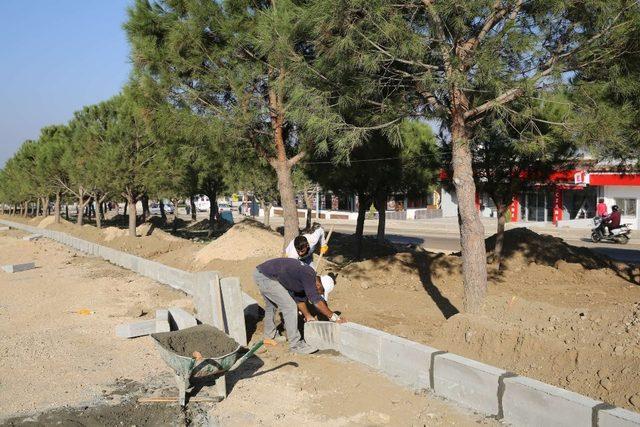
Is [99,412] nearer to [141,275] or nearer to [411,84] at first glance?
[411,84]

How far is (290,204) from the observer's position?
11.0 m

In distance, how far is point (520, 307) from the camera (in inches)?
249

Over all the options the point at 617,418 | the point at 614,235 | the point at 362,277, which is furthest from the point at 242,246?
the point at 614,235

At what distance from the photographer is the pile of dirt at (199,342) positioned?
5.45m

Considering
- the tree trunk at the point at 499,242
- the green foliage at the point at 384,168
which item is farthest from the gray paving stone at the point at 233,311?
the tree trunk at the point at 499,242

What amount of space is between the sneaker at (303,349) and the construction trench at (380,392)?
Answer: 0.11 metres

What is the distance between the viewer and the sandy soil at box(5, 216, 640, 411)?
4.68 m

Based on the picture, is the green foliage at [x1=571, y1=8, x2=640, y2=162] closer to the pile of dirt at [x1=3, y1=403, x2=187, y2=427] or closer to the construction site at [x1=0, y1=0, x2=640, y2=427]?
the construction site at [x1=0, y1=0, x2=640, y2=427]

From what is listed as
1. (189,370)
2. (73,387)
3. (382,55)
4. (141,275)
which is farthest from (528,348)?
(141,275)

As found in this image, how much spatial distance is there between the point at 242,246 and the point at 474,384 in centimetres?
924

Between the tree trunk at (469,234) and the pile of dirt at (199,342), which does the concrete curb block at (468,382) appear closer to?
the tree trunk at (469,234)

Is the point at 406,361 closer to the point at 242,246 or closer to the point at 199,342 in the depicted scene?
the point at 199,342

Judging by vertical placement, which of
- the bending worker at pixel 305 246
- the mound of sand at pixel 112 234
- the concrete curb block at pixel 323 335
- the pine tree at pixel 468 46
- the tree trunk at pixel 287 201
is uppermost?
the pine tree at pixel 468 46

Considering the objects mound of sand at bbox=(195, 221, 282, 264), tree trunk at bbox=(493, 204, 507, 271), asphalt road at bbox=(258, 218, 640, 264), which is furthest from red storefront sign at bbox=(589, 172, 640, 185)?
mound of sand at bbox=(195, 221, 282, 264)
